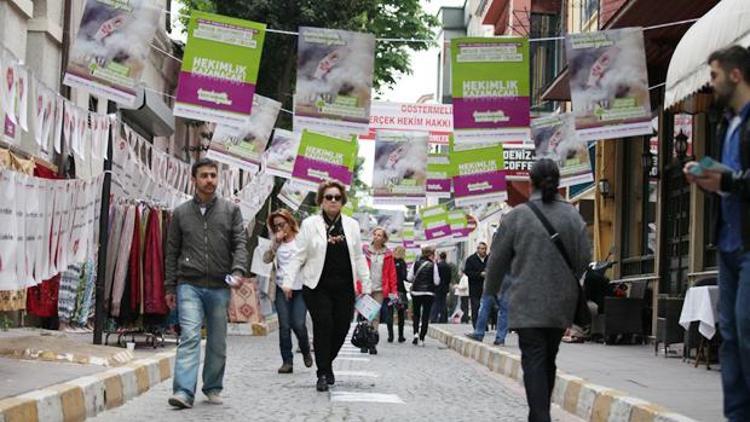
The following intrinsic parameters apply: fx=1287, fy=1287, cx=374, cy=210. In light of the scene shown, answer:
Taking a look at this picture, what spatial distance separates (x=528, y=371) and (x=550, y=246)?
2.59 ft

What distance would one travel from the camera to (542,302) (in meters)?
7.97

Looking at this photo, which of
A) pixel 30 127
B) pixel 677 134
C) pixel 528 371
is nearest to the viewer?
pixel 528 371

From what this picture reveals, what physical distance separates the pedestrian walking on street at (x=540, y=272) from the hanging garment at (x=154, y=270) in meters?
7.65

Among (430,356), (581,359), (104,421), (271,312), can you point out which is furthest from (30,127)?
(271,312)

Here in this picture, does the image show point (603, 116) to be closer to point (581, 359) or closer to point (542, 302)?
point (581, 359)

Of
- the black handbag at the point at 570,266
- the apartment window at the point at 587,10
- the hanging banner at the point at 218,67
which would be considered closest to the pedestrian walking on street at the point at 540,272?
the black handbag at the point at 570,266

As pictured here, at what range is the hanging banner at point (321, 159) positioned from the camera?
79.1 ft

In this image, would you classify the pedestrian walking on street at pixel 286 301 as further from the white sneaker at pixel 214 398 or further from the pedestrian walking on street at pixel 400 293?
the pedestrian walking on street at pixel 400 293

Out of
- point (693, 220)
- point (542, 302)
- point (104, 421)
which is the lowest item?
point (104, 421)

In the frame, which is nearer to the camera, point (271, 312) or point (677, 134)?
point (677, 134)

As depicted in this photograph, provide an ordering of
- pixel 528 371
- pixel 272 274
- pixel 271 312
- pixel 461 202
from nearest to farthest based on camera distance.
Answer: pixel 528 371, pixel 272 274, pixel 461 202, pixel 271 312

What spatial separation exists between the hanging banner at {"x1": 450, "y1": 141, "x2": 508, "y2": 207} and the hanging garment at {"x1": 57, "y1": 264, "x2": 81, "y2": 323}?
846 cm

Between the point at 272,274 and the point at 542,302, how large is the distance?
25.6ft

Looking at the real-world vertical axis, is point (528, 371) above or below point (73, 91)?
below
